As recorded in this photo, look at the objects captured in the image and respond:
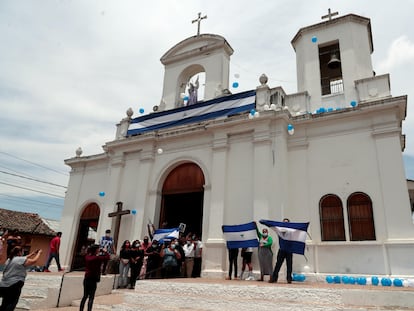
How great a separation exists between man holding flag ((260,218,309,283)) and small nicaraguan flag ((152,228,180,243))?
3.68m

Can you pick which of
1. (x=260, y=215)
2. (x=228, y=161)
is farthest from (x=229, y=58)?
(x=260, y=215)

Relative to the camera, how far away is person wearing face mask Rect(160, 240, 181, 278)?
977 centimetres

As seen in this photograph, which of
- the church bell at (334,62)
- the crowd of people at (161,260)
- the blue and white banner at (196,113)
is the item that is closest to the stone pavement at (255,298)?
the crowd of people at (161,260)

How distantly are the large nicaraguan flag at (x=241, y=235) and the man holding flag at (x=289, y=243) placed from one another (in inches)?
39.8

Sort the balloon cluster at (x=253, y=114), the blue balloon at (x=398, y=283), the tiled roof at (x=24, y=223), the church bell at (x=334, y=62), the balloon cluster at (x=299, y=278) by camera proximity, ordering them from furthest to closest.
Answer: the tiled roof at (x=24, y=223) → the church bell at (x=334, y=62) → the balloon cluster at (x=253, y=114) → the balloon cluster at (x=299, y=278) → the blue balloon at (x=398, y=283)

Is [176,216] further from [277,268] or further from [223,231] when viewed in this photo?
[277,268]

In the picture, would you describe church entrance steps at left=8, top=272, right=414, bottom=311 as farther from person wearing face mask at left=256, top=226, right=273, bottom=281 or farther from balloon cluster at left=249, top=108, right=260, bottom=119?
balloon cluster at left=249, top=108, right=260, bottom=119

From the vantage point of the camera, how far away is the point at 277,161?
445 inches

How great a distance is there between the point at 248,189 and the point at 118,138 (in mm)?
6998

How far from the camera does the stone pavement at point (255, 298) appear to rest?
19.8 ft

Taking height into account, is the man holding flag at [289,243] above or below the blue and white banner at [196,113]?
below

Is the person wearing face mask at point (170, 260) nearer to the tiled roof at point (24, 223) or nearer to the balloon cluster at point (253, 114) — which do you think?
the balloon cluster at point (253, 114)

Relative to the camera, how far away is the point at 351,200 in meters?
10.5

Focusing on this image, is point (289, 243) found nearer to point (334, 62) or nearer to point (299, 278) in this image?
point (299, 278)
